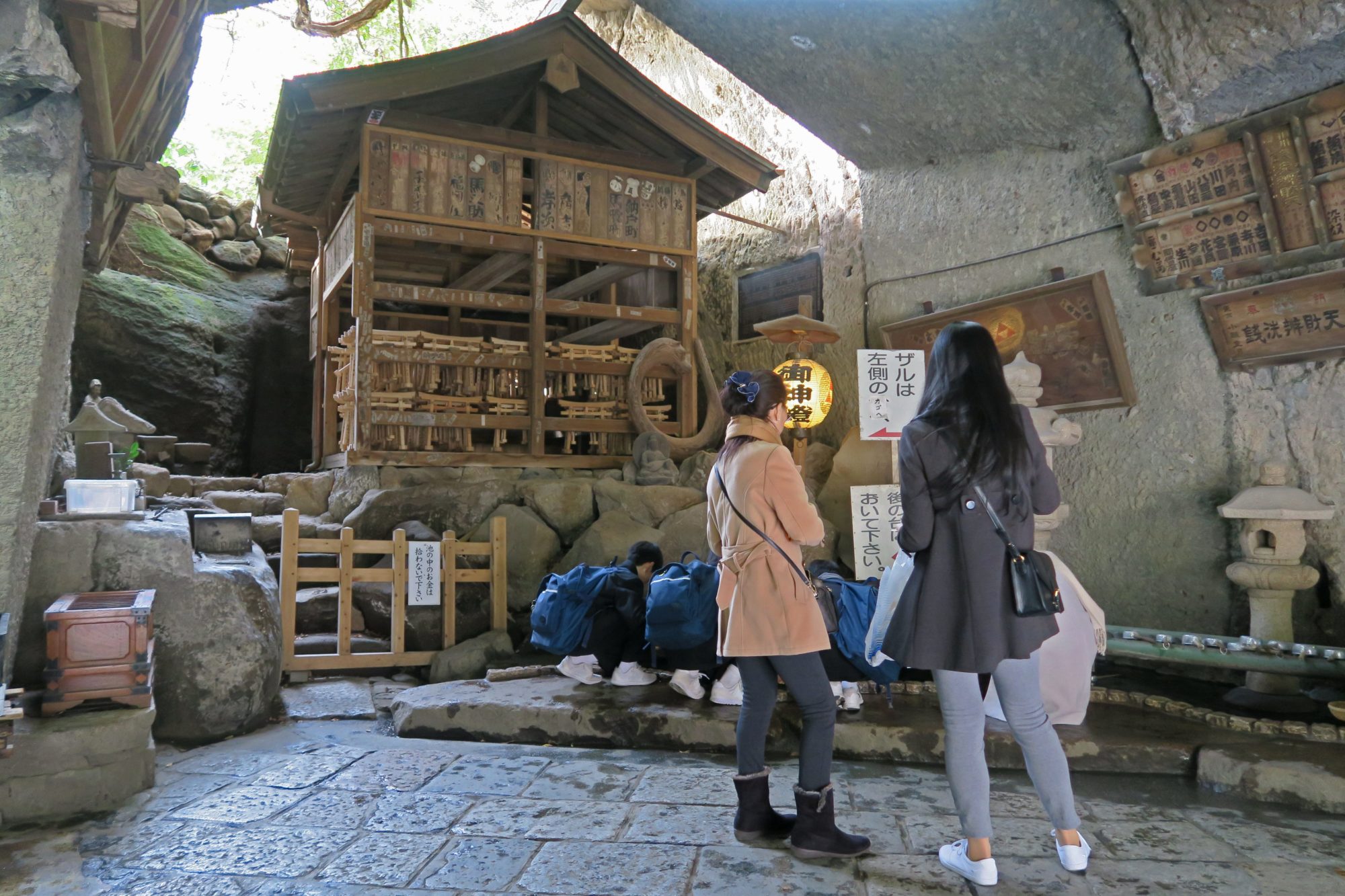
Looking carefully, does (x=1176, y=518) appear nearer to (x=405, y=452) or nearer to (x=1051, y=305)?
(x=1051, y=305)

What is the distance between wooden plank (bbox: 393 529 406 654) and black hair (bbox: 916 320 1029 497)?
5.65m

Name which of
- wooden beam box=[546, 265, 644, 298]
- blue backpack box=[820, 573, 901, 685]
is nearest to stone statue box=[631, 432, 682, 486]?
wooden beam box=[546, 265, 644, 298]

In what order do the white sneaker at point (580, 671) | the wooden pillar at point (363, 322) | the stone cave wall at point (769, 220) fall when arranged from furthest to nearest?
the stone cave wall at point (769, 220) → the wooden pillar at point (363, 322) → the white sneaker at point (580, 671)

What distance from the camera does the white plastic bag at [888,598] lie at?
349 cm

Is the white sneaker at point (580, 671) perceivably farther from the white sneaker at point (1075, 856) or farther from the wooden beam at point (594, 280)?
the wooden beam at point (594, 280)

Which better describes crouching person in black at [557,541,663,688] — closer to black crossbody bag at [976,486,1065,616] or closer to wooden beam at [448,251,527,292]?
black crossbody bag at [976,486,1065,616]

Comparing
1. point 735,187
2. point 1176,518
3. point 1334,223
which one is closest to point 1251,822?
point 1176,518

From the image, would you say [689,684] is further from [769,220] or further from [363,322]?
[769,220]

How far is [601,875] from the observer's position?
346 centimetres

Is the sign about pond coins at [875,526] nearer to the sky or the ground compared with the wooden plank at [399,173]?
nearer to the ground

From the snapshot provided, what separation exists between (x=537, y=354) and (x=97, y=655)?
6.26m

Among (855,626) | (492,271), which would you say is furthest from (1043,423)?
(492,271)

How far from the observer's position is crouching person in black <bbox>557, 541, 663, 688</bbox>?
245 inches

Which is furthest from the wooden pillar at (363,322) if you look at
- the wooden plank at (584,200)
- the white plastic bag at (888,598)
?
the white plastic bag at (888,598)
